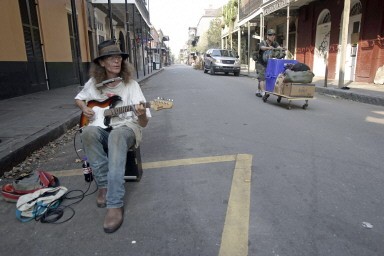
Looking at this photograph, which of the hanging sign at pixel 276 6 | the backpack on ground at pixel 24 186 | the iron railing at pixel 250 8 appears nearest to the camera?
the backpack on ground at pixel 24 186

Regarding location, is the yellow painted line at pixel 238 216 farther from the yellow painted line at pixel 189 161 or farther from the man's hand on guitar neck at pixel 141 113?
the man's hand on guitar neck at pixel 141 113

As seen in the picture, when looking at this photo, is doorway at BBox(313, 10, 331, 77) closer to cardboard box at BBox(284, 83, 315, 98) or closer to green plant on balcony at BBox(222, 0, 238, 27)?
cardboard box at BBox(284, 83, 315, 98)

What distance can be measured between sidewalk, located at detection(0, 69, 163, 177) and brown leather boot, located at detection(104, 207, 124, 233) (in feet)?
6.56

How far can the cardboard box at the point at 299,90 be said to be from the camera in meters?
7.45

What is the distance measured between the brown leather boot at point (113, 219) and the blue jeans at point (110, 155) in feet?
0.15

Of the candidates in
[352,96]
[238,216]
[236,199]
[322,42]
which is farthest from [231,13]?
[238,216]

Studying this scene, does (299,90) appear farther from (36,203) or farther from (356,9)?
(356,9)

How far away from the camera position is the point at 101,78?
10.8 feet

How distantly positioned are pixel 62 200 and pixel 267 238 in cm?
196

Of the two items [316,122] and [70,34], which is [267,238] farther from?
[70,34]

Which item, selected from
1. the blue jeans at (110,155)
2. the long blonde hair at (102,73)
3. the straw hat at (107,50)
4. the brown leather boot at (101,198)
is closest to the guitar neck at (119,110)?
the blue jeans at (110,155)

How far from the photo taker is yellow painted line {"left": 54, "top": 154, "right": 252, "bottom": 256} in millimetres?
2252

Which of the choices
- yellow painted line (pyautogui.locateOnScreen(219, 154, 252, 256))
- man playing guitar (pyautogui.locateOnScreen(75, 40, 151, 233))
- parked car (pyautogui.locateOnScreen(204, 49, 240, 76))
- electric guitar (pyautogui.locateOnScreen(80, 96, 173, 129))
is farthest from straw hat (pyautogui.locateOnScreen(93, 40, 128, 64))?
parked car (pyautogui.locateOnScreen(204, 49, 240, 76))

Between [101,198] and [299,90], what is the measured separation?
588 centimetres
